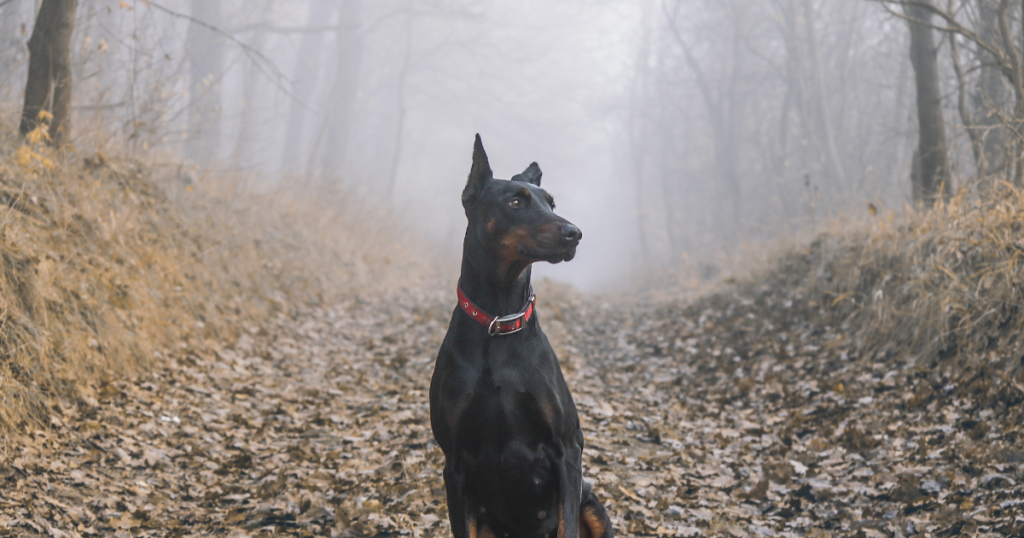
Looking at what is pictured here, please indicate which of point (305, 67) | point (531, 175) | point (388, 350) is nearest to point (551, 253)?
point (531, 175)

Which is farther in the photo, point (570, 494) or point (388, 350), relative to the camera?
point (388, 350)

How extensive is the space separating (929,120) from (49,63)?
429 inches

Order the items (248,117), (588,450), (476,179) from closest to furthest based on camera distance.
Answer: (476,179), (588,450), (248,117)

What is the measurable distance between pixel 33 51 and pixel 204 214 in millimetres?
3284

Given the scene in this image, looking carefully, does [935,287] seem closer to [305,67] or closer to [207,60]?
[207,60]

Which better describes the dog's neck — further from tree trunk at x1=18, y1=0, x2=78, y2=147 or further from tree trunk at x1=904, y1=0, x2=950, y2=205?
tree trunk at x1=904, y1=0, x2=950, y2=205

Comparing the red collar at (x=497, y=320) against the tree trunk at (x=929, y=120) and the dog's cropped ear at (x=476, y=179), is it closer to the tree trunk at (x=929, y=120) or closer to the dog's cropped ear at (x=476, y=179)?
the dog's cropped ear at (x=476, y=179)

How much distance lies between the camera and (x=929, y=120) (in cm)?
881

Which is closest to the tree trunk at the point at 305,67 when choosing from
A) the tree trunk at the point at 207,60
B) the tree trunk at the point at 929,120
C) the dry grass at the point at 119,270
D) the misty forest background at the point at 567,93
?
the misty forest background at the point at 567,93

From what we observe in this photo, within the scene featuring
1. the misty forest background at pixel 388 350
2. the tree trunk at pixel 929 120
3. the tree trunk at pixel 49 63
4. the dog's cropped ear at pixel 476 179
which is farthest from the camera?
the tree trunk at pixel 929 120

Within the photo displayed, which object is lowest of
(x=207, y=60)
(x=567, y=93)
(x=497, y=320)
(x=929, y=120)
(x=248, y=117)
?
(x=497, y=320)

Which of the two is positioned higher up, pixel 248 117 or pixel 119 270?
pixel 248 117

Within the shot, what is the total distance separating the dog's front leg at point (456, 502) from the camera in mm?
2791

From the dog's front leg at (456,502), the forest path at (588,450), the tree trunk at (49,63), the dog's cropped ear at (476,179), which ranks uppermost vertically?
the tree trunk at (49,63)
